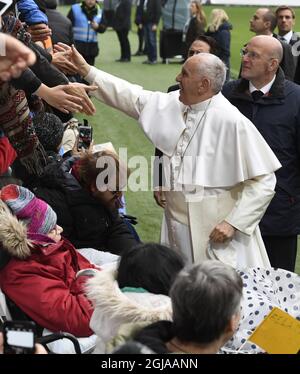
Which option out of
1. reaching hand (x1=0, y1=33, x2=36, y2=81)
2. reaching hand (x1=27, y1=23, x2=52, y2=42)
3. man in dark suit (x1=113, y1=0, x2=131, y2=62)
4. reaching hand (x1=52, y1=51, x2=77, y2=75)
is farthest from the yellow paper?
man in dark suit (x1=113, y1=0, x2=131, y2=62)

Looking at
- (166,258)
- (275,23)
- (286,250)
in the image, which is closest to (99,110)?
(275,23)

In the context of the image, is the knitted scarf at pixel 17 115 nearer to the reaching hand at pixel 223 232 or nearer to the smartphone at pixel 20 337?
the reaching hand at pixel 223 232

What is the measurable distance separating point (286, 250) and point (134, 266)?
230 cm

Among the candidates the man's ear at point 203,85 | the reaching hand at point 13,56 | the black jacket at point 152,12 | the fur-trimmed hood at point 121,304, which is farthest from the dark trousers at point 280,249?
the black jacket at point 152,12

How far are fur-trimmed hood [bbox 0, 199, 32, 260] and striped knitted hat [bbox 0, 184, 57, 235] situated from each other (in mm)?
115

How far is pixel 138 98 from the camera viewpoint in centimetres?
436

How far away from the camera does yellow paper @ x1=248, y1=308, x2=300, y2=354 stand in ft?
9.16

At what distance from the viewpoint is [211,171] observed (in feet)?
13.5

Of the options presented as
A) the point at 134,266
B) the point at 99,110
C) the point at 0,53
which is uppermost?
the point at 0,53

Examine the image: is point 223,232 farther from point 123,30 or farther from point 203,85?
point 123,30

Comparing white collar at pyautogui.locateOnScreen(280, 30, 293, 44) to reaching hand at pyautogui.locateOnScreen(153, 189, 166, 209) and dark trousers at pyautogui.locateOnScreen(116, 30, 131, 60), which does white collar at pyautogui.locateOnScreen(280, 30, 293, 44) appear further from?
dark trousers at pyautogui.locateOnScreen(116, 30, 131, 60)

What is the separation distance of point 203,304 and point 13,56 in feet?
3.34
